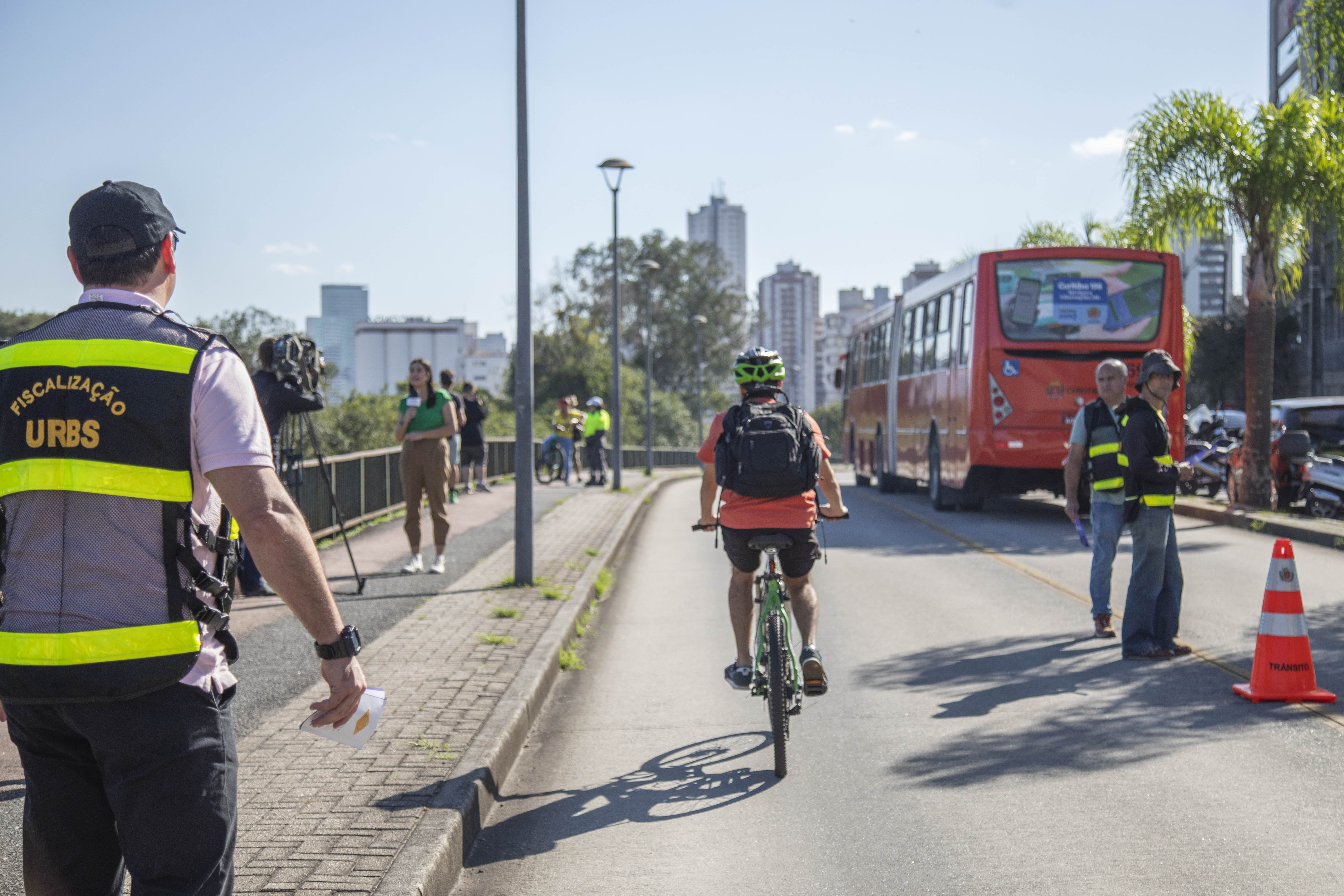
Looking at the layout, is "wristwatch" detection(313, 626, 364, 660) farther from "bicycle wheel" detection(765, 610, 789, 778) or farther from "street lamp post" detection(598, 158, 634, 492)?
"street lamp post" detection(598, 158, 634, 492)

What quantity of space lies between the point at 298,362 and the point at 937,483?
1269 cm

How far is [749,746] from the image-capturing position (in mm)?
6133

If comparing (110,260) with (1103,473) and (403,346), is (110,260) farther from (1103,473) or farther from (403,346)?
(403,346)

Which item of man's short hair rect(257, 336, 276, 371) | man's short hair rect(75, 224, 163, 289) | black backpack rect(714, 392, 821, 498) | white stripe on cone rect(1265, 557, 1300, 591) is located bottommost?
white stripe on cone rect(1265, 557, 1300, 591)

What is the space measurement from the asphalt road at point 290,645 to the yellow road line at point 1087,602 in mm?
5032

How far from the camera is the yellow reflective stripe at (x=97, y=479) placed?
98.4 inches

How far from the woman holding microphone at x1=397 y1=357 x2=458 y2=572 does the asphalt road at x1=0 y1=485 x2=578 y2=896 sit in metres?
0.77

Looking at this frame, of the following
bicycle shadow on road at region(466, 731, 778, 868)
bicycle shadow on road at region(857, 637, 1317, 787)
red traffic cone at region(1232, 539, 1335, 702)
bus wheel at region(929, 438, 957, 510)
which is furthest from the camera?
bus wheel at region(929, 438, 957, 510)

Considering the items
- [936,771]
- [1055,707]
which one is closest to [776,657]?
[936,771]

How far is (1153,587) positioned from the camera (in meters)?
7.76

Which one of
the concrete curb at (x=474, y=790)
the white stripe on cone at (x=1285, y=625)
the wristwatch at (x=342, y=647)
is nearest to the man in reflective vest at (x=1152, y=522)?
the white stripe on cone at (x=1285, y=625)

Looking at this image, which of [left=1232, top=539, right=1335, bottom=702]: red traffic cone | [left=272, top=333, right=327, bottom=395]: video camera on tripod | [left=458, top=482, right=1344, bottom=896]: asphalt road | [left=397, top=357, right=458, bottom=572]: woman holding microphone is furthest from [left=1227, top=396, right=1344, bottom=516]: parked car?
[left=272, top=333, right=327, bottom=395]: video camera on tripod

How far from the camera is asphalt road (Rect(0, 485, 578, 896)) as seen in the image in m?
4.66

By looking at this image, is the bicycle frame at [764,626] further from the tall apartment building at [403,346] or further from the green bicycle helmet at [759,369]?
the tall apartment building at [403,346]
